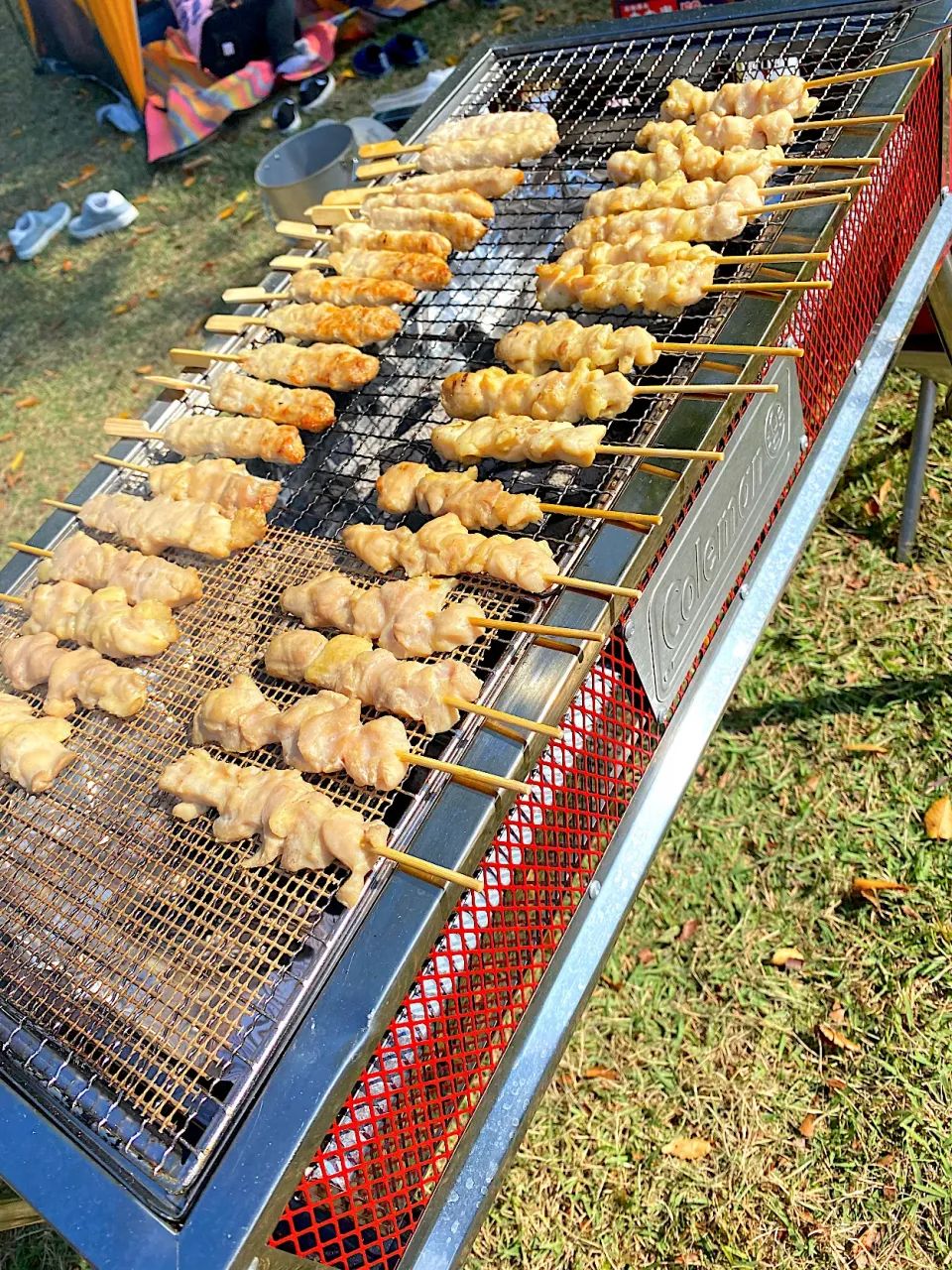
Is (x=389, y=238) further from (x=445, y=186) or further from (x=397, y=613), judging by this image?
(x=397, y=613)

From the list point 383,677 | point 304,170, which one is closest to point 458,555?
point 383,677

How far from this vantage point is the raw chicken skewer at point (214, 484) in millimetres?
3588

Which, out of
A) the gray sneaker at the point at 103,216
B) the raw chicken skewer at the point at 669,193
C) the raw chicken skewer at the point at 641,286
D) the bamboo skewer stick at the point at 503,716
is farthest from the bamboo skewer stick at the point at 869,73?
the gray sneaker at the point at 103,216

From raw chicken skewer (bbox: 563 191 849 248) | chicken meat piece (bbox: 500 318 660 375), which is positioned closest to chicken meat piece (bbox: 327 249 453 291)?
chicken meat piece (bbox: 500 318 660 375)

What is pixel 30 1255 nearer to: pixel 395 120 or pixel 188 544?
pixel 188 544

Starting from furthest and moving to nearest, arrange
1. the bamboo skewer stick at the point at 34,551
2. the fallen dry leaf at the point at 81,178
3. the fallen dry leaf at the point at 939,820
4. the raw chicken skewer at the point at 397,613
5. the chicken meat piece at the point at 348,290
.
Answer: the fallen dry leaf at the point at 81,178, the chicken meat piece at the point at 348,290, the fallen dry leaf at the point at 939,820, the bamboo skewer stick at the point at 34,551, the raw chicken skewer at the point at 397,613

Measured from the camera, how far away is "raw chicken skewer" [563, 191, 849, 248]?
11.4 ft

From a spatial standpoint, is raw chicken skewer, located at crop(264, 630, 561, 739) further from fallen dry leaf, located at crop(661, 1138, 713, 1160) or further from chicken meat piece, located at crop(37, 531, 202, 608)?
fallen dry leaf, located at crop(661, 1138, 713, 1160)

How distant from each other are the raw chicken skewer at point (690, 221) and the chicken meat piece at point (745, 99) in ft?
1.91

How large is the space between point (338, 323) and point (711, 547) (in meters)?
2.18

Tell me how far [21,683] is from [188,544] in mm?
826

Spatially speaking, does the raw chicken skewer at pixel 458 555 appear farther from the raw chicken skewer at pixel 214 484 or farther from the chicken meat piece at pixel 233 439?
the chicken meat piece at pixel 233 439

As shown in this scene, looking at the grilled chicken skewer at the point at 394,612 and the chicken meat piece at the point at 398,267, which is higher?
the chicken meat piece at the point at 398,267

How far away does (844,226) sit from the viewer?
347cm
